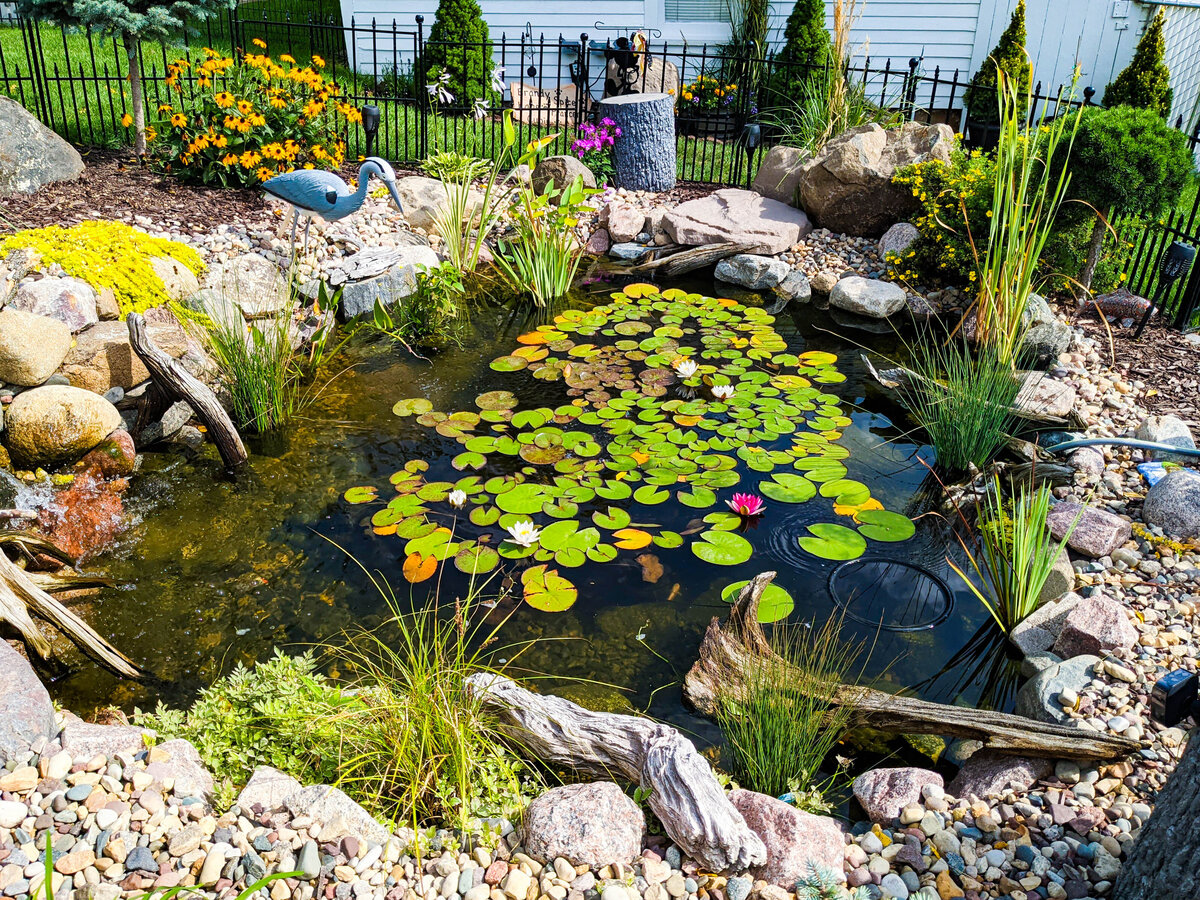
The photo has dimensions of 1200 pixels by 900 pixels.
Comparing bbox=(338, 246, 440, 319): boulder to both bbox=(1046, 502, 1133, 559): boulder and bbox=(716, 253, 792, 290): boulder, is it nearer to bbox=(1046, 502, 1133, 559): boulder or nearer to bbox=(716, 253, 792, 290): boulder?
bbox=(716, 253, 792, 290): boulder

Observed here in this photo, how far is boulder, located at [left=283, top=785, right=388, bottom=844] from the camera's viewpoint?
85.0 inches

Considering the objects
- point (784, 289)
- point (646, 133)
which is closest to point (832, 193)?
point (784, 289)

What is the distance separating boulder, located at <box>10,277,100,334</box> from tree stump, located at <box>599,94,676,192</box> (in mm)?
4751

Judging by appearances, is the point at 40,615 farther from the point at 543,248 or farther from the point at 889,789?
the point at 543,248

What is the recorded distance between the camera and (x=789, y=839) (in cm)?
222

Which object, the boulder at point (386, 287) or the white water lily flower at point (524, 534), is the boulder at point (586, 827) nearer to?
the white water lily flower at point (524, 534)

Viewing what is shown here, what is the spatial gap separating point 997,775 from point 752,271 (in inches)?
189

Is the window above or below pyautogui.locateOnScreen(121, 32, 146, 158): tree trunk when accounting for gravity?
above

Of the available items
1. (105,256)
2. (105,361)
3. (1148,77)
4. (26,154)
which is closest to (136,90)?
(26,154)

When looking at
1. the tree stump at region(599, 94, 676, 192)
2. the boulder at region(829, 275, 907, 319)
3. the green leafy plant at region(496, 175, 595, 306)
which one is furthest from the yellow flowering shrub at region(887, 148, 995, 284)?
the green leafy plant at region(496, 175, 595, 306)

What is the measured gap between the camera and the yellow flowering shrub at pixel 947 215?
591 cm

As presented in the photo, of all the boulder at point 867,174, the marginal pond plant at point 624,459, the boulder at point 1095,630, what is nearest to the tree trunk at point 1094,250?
the boulder at point 867,174

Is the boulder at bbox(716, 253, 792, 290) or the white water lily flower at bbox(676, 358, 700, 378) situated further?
the boulder at bbox(716, 253, 792, 290)

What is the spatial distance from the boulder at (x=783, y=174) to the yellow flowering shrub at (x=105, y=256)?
16.0ft
